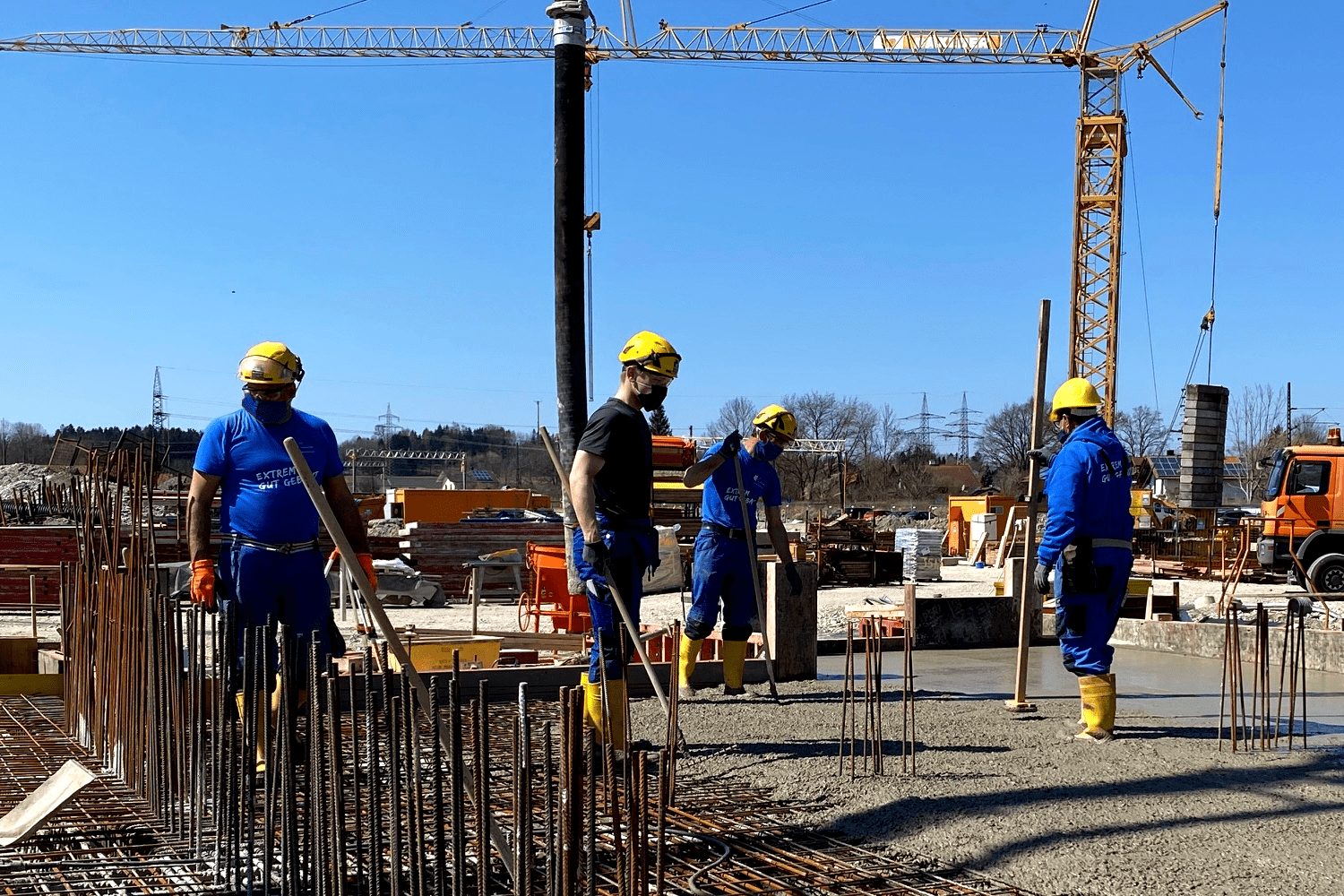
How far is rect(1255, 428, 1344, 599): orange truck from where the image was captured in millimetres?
22219

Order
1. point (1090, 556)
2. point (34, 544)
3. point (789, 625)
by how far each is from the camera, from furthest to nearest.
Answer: point (34, 544)
point (789, 625)
point (1090, 556)

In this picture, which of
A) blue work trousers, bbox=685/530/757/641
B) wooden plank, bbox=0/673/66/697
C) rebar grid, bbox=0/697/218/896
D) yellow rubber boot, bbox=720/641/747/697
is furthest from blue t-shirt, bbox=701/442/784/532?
wooden plank, bbox=0/673/66/697

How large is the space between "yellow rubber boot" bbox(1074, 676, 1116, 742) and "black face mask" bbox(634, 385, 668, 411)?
239 cm

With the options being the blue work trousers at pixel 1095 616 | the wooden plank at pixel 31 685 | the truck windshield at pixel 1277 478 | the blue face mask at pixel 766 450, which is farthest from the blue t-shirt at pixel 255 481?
the truck windshield at pixel 1277 478

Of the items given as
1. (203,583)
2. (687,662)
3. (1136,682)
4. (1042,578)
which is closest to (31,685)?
(203,583)

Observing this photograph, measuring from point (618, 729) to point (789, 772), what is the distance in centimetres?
73

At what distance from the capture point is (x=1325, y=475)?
22578 millimetres

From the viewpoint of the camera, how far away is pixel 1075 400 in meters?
6.49

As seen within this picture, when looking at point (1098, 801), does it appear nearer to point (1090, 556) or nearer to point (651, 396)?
point (1090, 556)

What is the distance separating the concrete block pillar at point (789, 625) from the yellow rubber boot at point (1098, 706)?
7.43 feet

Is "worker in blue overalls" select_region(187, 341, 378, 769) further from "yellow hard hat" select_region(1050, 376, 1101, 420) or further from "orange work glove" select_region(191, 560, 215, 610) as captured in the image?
"yellow hard hat" select_region(1050, 376, 1101, 420)

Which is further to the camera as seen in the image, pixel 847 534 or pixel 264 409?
pixel 847 534

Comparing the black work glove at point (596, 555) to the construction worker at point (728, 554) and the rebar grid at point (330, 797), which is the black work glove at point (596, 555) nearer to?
the rebar grid at point (330, 797)

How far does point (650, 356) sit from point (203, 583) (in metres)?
2.04
